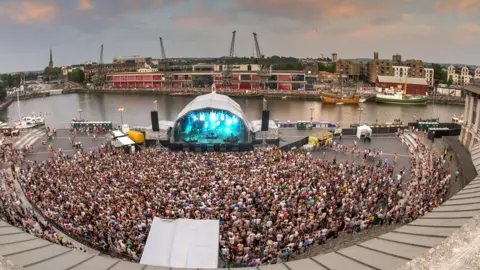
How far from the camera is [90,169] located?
1648cm

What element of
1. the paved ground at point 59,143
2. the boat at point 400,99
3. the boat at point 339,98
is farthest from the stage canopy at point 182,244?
the boat at point 400,99

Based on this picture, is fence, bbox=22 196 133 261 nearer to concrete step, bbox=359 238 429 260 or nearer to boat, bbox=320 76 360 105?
concrete step, bbox=359 238 429 260

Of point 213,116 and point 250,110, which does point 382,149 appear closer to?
point 213,116

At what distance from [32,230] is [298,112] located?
4463 cm

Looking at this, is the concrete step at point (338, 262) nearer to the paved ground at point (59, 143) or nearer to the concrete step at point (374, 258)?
the concrete step at point (374, 258)

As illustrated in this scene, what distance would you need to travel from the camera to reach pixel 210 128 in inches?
954

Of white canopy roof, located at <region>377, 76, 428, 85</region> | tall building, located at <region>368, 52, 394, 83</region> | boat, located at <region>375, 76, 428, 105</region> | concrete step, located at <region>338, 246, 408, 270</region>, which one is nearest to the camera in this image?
concrete step, located at <region>338, 246, 408, 270</region>

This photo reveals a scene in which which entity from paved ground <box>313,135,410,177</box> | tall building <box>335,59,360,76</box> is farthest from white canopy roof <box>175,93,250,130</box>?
tall building <box>335,59,360,76</box>

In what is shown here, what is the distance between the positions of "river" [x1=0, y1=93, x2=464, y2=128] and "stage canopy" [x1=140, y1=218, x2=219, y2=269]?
114 ft

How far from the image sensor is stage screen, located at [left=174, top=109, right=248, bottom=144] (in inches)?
947

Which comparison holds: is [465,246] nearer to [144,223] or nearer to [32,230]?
[144,223]

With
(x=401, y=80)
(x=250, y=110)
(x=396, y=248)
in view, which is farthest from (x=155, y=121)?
(x=401, y=80)

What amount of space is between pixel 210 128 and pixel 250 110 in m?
31.4

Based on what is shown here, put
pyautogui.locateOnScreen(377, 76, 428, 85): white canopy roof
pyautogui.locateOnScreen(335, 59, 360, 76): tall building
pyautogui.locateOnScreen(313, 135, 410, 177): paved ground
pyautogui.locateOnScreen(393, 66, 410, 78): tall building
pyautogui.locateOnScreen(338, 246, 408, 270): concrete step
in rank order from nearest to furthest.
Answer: pyautogui.locateOnScreen(338, 246, 408, 270): concrete step → pyautogui.locateOnScreen(313, 135, 410, 177): paved ground → pyautogui.locateOnScreen(377, 76, 428, 85): white canopy roof → pyautogui.locateOnScreen(393, 66, 410, 78): tall building → pyautogui.locateOnScreen(335, 59, 360, 76): tall building
